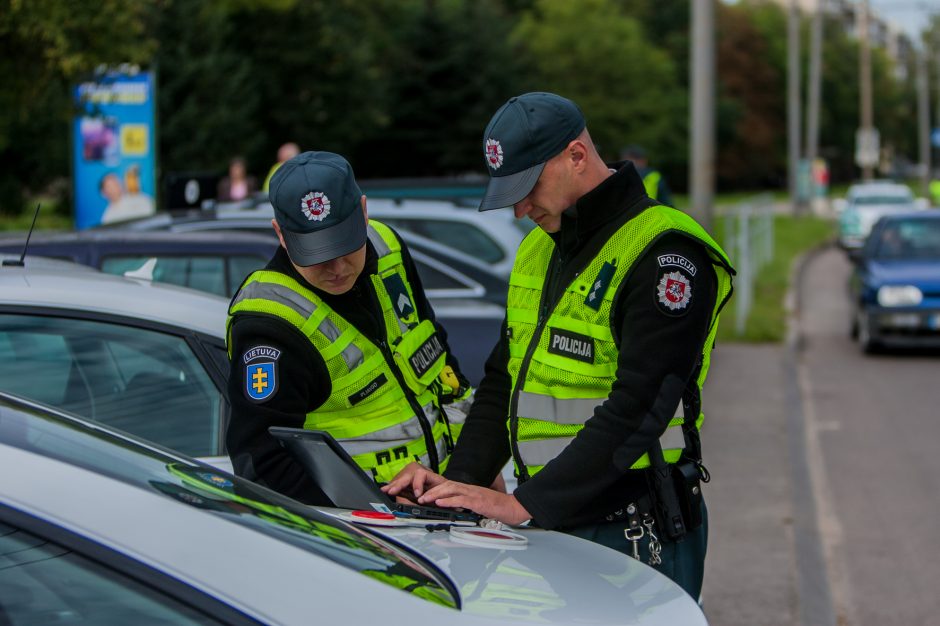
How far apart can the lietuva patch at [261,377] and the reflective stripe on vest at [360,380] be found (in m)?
0.11

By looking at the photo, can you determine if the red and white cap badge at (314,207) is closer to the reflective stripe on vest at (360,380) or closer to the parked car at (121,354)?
the reflective stripe on vest at (360,380)

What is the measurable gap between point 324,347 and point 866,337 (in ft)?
40.7

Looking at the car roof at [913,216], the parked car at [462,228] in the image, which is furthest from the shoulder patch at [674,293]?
the car roof at [913,216]

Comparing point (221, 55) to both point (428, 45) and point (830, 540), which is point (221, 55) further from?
point (830, 540)

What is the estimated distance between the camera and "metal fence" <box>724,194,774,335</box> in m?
15.8

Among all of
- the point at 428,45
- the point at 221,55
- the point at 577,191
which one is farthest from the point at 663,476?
the point at 428,45

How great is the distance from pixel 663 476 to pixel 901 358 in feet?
40.3

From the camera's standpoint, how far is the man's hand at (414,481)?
2.97 meters

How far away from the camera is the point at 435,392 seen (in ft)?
11.2

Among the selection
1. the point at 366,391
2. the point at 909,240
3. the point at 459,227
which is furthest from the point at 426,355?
the point at 909,240

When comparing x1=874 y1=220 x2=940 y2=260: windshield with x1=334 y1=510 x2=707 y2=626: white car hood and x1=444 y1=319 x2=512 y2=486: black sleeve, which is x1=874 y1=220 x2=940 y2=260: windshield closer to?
x1=444 y1=319 x2=512 y2=486: black sleeve

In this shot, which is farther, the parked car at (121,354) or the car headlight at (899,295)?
the car headlight at (899,295)

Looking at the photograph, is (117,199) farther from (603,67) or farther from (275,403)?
(603,67)

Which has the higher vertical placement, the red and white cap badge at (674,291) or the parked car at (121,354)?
the red and white cap badge at (674,291)
